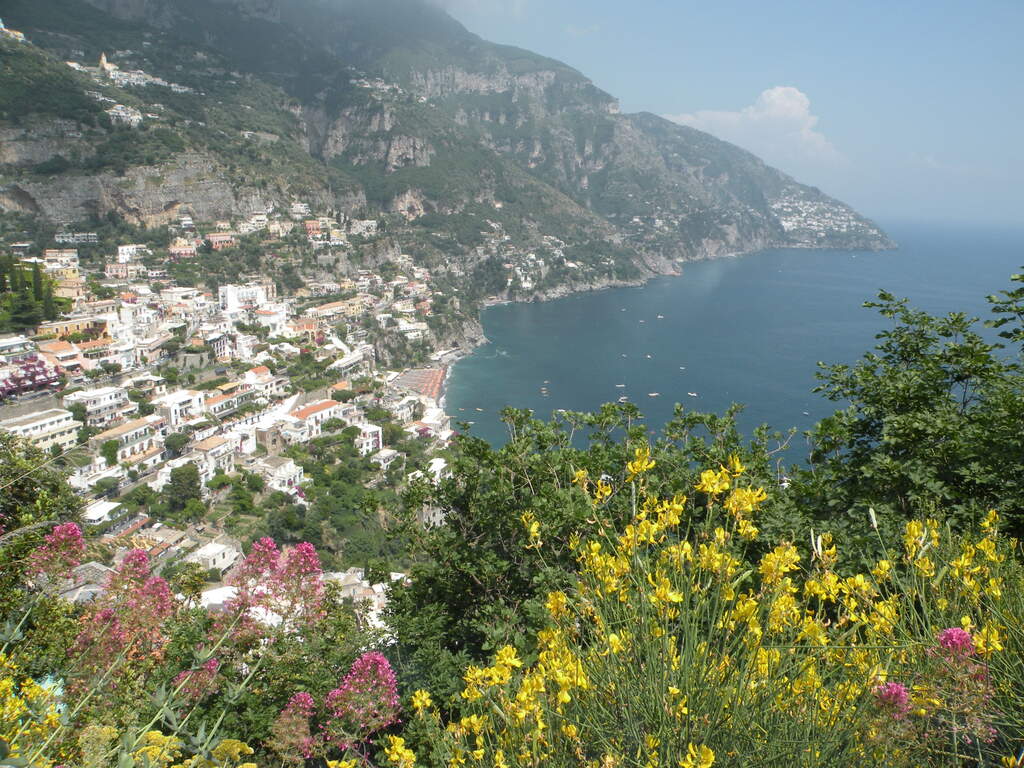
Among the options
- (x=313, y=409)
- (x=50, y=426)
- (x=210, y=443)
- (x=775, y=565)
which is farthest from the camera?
(x=313, y=409)

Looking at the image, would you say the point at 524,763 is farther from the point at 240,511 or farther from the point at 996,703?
the point at 240,511

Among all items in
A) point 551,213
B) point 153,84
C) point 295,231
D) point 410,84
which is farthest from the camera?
point 410,84

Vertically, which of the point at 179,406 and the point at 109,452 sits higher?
the point at 179,406

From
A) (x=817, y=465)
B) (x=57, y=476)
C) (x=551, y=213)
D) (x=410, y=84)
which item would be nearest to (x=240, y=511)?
(x=57, y=476)

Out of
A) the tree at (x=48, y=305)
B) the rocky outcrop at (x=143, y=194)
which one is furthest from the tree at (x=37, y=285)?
the rocky outcrop at (x=143, y=194)

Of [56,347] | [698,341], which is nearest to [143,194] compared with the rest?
[56,347]

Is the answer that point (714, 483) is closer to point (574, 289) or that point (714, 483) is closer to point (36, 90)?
point (36, 90)

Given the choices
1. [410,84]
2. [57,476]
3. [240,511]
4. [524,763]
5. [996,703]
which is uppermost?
[410,84]
